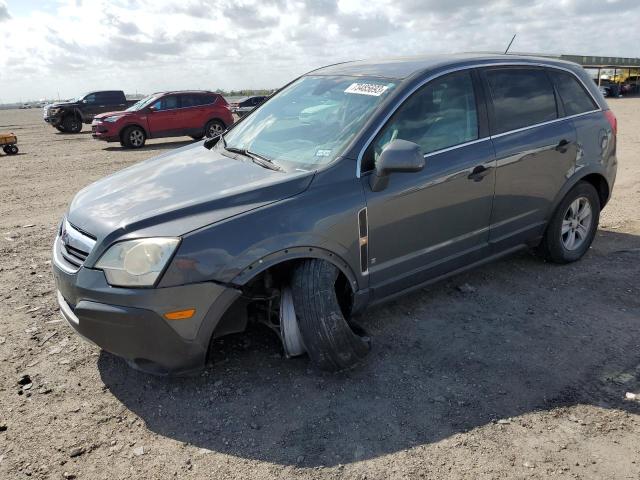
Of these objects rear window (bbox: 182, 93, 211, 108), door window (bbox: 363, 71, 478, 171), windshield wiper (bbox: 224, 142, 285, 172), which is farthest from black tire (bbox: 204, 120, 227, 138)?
door window (bbox: 363, 71, 478, 171)

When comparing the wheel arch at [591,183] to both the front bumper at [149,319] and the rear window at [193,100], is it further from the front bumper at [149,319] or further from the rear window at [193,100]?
the rear window at [193,100]

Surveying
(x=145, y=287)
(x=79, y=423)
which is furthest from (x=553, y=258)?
(x=79, y=423)

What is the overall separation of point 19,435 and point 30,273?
249 centimetres

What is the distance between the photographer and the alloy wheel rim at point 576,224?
15.5ft

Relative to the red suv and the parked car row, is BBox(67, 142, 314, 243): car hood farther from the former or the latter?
the red suv

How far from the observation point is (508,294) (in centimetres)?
427

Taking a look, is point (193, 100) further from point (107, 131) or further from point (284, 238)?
point (284, 238)

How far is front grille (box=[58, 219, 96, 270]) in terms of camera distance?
9.54ft

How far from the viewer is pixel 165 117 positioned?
52.5 feet

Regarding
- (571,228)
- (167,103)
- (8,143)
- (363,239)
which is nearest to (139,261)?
(363,239)

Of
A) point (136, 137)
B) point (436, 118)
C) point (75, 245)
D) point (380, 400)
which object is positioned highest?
point (436, 118)

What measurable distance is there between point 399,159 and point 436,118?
30.6 inches

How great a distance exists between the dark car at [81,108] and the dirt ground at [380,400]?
19.9m

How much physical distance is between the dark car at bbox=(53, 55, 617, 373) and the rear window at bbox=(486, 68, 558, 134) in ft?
0.04
